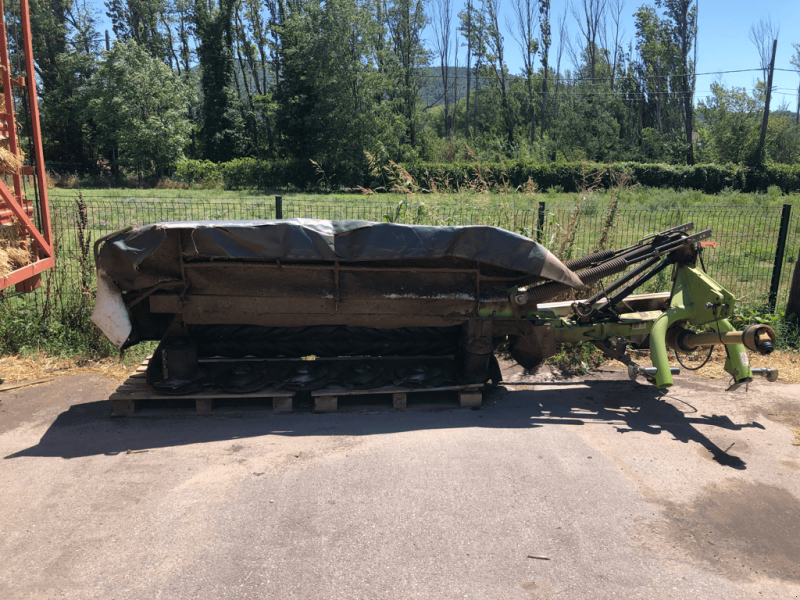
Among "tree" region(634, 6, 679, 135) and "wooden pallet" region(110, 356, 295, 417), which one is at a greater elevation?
"tree" region(634, 6, 679, 135)

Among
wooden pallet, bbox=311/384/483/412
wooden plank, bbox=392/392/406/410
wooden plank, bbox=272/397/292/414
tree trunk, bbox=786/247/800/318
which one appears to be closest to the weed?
wooden pallet, bbox=311/384/483/412

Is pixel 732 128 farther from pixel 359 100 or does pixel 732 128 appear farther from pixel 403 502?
pixel 403 502

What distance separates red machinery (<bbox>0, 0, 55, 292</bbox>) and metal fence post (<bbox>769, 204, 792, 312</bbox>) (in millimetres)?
8823

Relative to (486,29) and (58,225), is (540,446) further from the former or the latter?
(486,29)

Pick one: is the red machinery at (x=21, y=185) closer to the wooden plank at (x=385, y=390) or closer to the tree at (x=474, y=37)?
the wooden plank at (x=385, y=390)

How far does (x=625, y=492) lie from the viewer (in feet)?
14.1

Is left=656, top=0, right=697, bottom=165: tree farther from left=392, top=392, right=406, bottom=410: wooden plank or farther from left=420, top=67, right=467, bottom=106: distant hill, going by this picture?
left=392, top=392, right=406, bottom=410: wooden plank

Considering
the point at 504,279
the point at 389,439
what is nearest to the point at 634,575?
the point at 389,439

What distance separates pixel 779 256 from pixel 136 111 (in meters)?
41.1

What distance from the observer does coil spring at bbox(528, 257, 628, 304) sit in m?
5.82

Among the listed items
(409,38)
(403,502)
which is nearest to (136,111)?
(409,38)

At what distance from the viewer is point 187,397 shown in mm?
5531

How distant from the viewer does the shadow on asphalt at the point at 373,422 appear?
5031 millimetres

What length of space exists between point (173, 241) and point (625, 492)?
419 centimetres
